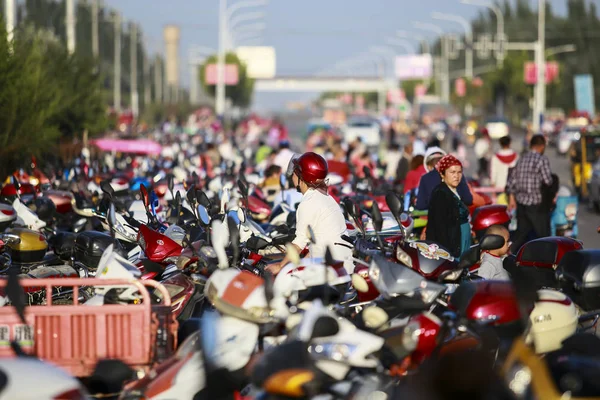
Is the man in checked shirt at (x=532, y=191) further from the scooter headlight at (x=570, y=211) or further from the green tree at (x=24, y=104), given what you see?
the green tree at (x=24, y=104)

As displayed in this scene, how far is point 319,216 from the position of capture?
26.5 ft

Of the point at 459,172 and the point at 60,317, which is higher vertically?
the point at 459,172

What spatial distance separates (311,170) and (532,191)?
5.78m

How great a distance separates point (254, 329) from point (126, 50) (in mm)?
107111

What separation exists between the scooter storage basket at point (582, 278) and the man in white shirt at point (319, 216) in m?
1.42

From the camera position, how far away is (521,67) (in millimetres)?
92375

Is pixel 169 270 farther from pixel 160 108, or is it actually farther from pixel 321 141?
pixel 160 108

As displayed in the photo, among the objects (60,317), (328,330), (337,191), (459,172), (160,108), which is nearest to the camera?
(328,330)

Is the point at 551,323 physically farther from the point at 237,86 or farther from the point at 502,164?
the point at 237,86

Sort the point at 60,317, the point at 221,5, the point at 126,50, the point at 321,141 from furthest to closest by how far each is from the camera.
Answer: the point at 126,50, the point at 221,5, the point at 321,141, the point at 60,317

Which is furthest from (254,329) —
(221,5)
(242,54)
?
(242,54)

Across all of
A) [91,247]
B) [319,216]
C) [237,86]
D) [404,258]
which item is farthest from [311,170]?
[237,86]

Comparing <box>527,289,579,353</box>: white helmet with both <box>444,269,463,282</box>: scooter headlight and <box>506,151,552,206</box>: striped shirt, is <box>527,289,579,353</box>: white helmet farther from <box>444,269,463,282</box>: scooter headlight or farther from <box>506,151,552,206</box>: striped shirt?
<box>506,151,552,206</box>: striped shirt

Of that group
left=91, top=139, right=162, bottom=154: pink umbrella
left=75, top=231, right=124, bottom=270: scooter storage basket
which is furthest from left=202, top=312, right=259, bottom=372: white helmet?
left=91, top=139, right=162, bottom=154: pink umbrella
